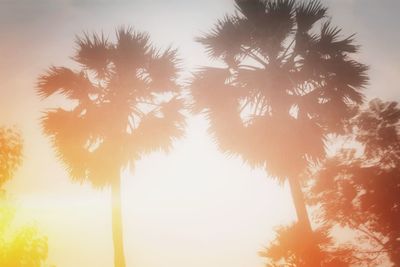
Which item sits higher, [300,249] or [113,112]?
[113,112]

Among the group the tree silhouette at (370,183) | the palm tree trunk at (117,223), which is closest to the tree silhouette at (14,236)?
the palm tree trunk at (117,223)

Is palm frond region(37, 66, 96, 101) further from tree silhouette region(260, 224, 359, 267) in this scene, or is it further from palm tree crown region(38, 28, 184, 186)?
tree silhouette region(260, 224, 359, 267)

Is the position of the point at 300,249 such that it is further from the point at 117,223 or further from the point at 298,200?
the point at 117,223

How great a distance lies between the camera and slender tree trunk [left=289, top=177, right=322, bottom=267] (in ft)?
32.0

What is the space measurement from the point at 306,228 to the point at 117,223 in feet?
19.8

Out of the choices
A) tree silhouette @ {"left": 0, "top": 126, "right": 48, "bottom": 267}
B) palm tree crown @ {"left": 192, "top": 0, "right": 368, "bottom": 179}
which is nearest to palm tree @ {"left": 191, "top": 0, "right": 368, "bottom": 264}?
palm tree crown @ {"left": 192, "top": 0, "right": 368, "bottom": 179}

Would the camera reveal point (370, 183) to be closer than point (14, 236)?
No

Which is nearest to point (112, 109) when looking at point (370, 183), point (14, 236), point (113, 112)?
point (113, 112)

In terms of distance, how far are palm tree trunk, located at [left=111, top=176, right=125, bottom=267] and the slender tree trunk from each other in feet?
18.4

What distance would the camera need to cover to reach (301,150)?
38.3ft

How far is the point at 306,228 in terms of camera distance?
10.3m

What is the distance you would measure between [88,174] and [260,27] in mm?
7793

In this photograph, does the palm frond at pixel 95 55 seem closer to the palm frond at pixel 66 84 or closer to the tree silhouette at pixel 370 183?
the palm frond at pixel 66 84

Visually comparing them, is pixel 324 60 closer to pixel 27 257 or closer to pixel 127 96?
pixel 127 96
